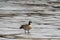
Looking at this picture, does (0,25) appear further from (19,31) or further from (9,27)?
(19,31)

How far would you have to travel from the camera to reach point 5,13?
3191 mm

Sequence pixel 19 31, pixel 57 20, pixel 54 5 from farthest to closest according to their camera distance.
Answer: pixel 54 5, pixel 57 20, pixel 19 31

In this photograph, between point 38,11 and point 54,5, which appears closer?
point 38,11

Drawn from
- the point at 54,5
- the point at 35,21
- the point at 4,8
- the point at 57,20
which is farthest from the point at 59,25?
the point at 4,8

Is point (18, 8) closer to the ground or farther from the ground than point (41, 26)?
farther from the ground

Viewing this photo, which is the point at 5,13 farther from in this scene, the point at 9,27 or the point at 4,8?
the point at 9,27

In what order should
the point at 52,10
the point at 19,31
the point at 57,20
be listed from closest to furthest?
1. the point at 19,31
2. the point at 57,20
3. the point at 52,10

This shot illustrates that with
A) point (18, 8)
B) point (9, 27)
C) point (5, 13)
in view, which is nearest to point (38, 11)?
point (18, 8)

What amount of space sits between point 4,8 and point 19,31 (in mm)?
1013

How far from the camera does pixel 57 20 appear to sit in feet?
9.62

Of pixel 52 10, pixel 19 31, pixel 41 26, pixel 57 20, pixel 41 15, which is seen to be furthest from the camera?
pixel 52 10

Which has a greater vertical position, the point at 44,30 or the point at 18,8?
the point at 18,8

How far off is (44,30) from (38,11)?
78 cm

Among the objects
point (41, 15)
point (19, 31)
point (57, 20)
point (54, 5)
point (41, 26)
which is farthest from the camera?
point (54, 5)
